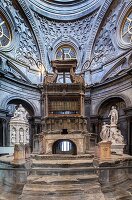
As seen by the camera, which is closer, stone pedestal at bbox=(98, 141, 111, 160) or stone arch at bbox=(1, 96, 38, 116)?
stone pedestal at bbox=(98, 141, 111, 160)

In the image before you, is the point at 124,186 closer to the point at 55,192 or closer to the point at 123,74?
the point at 55,192

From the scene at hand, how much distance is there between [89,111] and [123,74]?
4.86m

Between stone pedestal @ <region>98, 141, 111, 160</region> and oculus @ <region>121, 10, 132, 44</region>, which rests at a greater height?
oculus @ <region>121, 10, 132, 44</region>

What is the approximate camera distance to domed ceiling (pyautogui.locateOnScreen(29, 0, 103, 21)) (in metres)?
21.9

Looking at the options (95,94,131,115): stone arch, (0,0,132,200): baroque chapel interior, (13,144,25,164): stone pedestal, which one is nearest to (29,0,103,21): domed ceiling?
(0,0,132,200): baroque chapel interior

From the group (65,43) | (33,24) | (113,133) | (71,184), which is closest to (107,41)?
(65,43)

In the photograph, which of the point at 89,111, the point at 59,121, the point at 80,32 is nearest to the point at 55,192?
the point at 59,121

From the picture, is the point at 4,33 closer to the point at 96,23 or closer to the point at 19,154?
the point at 96,23

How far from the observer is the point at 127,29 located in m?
18.8

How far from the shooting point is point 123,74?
1617 centimetres

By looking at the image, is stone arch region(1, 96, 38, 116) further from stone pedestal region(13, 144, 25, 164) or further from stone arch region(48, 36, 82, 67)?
stone pedestal region(13, 144, 25, 164)

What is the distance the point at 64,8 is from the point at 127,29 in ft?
26.8

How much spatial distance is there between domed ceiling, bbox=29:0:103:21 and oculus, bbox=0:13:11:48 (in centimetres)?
415

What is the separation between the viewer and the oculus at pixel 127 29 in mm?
18422
